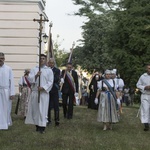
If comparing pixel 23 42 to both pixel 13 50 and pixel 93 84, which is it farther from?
pixel 93 84

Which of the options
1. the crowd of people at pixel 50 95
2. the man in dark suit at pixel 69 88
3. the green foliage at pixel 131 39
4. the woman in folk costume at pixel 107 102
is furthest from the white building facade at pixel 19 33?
the woman in folk costume at pixel 107 102

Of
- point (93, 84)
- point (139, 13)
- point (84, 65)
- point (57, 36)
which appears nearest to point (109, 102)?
point (93, 84)

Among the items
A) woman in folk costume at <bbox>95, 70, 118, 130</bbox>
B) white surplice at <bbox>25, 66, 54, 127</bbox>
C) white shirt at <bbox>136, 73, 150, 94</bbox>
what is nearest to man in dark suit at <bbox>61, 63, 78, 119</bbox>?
woman in folk costume at <bbox>95, 70, 118, 130</bbox>

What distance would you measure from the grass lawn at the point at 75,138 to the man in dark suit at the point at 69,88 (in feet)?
4.80

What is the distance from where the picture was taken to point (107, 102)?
12289 millimetres

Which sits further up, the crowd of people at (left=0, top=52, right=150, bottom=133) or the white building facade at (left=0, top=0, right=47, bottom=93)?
the white building facade at (left=0, top=0, right=47, bottom=93)

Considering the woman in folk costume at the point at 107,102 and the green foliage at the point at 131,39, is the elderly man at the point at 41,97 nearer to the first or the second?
the woman in folk costume at the point at 107,102

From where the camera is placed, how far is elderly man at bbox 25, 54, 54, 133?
432 inches

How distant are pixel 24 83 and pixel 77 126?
3.40m

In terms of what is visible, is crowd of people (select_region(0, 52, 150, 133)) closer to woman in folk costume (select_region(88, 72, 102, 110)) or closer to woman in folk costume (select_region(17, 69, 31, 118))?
Answer: woman in folk costume (select_region(17, 69, 31, 118))

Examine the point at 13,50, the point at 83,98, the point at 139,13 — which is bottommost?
the point at 83,98

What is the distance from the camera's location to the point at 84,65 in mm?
46500

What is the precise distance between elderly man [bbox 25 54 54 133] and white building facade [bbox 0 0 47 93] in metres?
20.2

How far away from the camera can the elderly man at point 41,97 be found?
1098 cm
